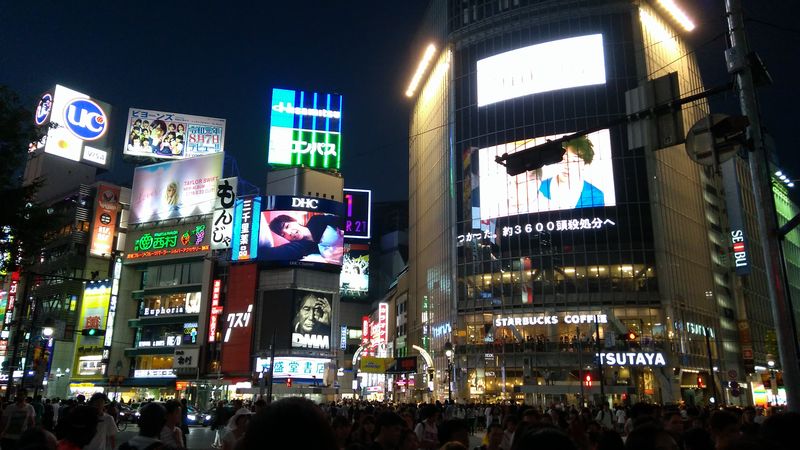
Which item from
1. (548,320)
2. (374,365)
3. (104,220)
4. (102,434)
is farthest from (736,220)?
(104,220)

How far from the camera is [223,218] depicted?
7062 cm

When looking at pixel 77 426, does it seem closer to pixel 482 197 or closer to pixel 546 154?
pixel 546 154

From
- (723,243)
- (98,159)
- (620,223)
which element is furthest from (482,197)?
(98,159)

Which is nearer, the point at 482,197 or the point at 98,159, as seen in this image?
the point at 482,197

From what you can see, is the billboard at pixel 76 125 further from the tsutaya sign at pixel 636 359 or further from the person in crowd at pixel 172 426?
the person in crowd at pixel 172 426

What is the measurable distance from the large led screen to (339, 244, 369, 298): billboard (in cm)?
4356

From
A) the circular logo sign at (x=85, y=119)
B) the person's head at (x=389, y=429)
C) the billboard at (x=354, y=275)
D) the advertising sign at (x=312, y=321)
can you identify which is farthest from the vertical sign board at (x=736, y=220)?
the circular logo sign at (x=85, y=119)

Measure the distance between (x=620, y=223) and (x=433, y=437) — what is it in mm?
55124

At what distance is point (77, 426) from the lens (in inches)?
255

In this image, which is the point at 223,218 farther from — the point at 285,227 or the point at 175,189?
the point at 175,189

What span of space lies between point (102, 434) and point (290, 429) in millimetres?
7861

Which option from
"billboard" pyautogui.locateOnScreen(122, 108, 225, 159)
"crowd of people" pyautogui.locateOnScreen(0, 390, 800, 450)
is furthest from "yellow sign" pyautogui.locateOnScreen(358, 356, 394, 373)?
"billboard" pyautogui.locateOnScreen(122, 108, 225, 159)

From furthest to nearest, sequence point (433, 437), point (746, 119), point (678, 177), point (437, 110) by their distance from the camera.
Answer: point (437, 110), point (678, 177), point (433, 437), point (746, 119)

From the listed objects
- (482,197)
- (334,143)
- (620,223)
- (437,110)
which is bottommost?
(620,223)
